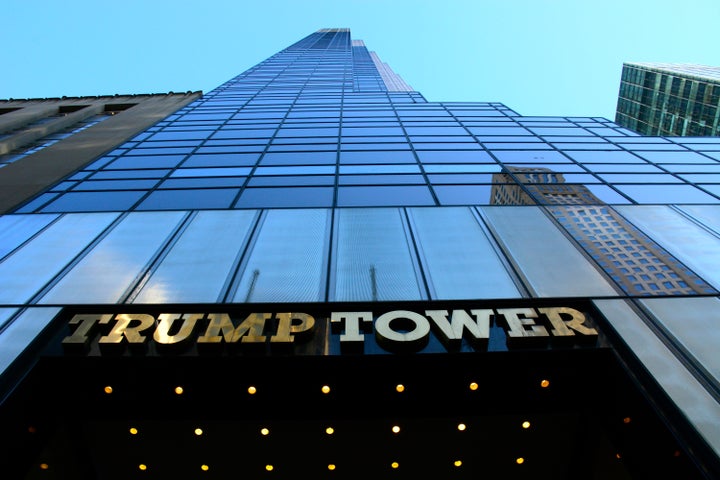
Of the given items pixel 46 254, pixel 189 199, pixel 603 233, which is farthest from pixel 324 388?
pixel 189 199

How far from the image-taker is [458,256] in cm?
1188

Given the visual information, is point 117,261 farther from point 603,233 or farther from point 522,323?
point 603,233

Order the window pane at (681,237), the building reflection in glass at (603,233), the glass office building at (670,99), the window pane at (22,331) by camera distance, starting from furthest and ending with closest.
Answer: the glass office building at (670,99), the window pane at (681,237), the building reflection in glass at (603,233), the window pane at (22,331)

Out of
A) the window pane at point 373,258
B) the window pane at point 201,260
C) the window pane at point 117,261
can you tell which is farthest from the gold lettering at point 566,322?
the window pane at point 117,261

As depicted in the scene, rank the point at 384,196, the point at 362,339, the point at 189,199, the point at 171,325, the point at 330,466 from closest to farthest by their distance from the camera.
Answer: the point at 362,339
the point at 171,325
the point at 330,466
the point at 384,196
the point at 189,199

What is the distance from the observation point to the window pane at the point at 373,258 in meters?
→ 10.4

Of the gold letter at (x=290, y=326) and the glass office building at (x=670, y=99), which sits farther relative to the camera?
the glass office building at (x=670, y=99)

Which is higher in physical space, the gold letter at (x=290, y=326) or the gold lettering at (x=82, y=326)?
the gold letter at (x=290, y=326)

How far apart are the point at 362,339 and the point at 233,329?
8.22 feet

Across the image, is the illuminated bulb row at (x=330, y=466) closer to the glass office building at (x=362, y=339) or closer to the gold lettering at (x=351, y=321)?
the glass office building at (x=362, y=339)

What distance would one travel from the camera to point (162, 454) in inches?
401

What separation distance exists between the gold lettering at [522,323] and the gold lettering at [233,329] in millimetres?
4714

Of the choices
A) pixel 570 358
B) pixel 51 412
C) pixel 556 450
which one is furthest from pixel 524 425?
pixel 51 412

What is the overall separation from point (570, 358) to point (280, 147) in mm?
15992
